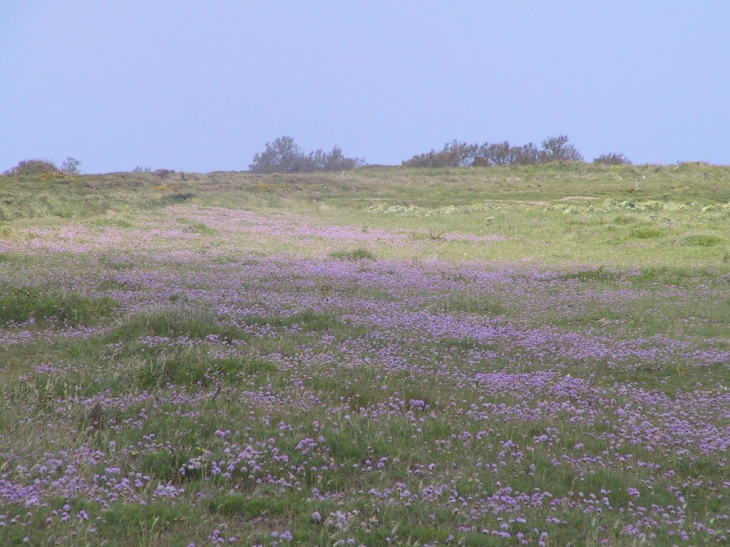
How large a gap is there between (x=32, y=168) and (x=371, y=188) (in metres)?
36.9

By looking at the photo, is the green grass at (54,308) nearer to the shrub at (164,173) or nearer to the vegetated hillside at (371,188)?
the vegetated hillside at (371,188)

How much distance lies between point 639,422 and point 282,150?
379ft

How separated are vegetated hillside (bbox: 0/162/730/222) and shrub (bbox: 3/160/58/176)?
5339 mm

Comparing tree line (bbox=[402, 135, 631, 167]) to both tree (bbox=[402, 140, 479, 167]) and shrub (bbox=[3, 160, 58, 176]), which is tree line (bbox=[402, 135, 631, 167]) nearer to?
tree (bbox=[402, 140, 479, 167])

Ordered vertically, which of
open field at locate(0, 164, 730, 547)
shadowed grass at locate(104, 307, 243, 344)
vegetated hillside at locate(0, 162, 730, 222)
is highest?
vegetated hillside at locate(0, 162, 730, 222)

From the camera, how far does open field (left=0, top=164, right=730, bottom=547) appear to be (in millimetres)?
4148

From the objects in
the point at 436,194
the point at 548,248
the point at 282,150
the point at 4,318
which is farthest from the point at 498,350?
the point at 282,150

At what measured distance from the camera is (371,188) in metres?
69.1

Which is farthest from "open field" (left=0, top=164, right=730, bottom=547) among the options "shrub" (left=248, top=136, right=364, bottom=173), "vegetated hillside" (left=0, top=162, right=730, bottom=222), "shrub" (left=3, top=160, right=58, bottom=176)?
"shrub" (left=248, top=136, right=364, bottom=173)

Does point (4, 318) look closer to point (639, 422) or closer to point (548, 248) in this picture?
point (639, 422)

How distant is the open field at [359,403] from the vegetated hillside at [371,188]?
72.2 feet

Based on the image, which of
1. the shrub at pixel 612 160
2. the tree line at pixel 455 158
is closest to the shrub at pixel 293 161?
the tree line at pixel 455 158

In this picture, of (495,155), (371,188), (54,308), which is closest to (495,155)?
(495,155)

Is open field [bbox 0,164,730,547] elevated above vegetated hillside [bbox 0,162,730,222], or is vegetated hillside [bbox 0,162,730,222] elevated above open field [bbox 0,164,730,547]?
vegetated hillside [bbox 0,162,730,222]
